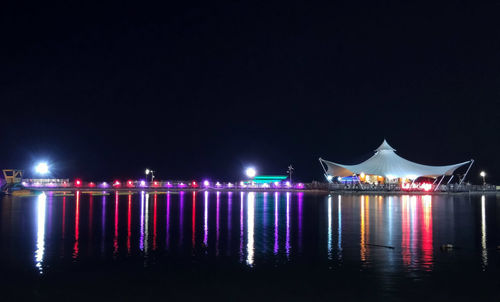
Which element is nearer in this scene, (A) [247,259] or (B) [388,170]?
(A) [247,259]

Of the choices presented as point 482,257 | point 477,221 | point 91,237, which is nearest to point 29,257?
point 91,237

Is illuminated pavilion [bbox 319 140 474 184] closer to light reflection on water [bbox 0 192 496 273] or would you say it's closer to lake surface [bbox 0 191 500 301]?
light reflection on water [bbox 0 192 496 273]

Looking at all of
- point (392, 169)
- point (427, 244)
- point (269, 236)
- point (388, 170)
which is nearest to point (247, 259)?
point (269, 236)

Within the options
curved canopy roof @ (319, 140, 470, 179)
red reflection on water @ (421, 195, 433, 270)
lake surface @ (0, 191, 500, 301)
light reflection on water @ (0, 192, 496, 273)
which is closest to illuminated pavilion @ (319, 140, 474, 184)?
curved canopy roof @ (319, 140, 470, 179)

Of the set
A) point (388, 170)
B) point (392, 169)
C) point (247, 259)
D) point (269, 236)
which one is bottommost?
point (247, 259)

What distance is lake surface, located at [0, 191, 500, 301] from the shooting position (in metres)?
12.3

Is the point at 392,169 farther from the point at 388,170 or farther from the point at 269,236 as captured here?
the point at 269,236

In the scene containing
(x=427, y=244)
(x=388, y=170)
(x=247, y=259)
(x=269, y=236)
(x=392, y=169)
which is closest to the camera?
(x=247, y=259)

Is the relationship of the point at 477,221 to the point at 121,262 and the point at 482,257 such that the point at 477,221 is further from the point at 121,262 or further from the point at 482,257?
the point at 121,262

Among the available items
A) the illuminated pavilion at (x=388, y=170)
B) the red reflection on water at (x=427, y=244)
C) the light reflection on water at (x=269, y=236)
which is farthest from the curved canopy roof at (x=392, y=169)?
the red reflection on water at (x=427, y=244)

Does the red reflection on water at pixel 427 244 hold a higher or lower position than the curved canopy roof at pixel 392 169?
lower

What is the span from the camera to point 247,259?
16.2m

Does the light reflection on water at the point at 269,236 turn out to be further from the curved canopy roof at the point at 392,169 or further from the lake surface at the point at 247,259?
the curved canopy roof at the point at 392,169

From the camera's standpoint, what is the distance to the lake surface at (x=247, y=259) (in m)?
12.3
